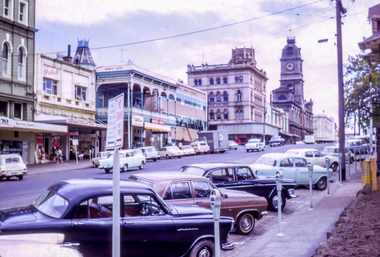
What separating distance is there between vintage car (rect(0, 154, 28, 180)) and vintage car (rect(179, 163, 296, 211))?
47.1 ft

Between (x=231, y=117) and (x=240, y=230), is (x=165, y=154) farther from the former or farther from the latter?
(x=231, y=117)

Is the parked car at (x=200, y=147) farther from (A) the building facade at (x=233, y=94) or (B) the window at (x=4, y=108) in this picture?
(A) the building facade at (x=233, y=94)

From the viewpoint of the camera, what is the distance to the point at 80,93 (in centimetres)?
4225

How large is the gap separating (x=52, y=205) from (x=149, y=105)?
2037 inches

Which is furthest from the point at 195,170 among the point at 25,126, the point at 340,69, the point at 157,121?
the point at 157,121

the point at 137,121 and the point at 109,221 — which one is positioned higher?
the point at 137,121

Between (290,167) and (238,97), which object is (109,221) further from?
(238,97)

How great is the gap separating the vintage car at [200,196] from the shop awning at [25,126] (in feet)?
72.1

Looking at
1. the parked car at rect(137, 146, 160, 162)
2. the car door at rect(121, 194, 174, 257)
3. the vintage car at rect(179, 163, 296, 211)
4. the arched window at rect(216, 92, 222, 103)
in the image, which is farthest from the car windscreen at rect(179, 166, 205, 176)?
the arched window at rect(216, 92, 222, 103)

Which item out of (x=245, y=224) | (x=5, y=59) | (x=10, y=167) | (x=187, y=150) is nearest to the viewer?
(x=245, y=224)

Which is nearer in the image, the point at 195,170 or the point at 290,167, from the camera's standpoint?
the point at 195,170

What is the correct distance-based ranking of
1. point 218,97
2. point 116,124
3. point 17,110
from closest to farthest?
point 116,124, point 17,110, point 218,97

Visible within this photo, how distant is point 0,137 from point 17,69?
5654 millimetres

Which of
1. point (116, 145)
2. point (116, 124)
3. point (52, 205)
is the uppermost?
point (116, 124)
